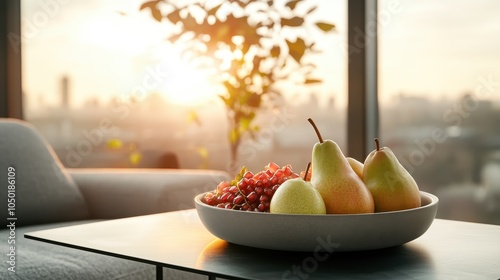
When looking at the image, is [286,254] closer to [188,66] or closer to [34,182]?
[34,182]

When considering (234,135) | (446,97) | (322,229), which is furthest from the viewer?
(234,135)

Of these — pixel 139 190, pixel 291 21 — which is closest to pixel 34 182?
pixel 139 190

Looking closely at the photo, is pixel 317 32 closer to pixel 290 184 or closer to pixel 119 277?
pixel 119 277

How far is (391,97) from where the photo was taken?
8.05ft

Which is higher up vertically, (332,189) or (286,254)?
(332,189)

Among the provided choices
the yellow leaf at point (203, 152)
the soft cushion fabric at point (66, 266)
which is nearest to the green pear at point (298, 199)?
the soft cushion fabric at point (66, 266)

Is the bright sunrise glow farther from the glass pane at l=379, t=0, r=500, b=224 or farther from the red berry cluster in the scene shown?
the red berry cluster

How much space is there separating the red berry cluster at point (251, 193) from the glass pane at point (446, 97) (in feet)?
4.65

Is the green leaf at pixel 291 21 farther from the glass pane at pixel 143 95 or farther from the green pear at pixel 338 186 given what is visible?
the green pear at pixel 338 186

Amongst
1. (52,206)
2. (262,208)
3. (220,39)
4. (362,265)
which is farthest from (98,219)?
(362,265)

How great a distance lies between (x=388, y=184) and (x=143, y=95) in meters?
2.25

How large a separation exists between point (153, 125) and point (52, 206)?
1144mm

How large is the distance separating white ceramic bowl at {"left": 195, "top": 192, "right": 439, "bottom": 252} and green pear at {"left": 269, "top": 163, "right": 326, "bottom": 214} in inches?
1.1

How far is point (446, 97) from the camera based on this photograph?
232 cm
